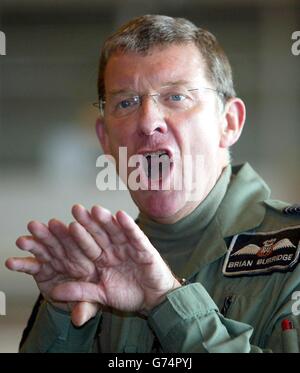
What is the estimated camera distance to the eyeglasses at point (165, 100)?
39.9 inches

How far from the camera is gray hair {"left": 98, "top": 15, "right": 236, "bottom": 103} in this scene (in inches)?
40.2

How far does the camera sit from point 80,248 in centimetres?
83

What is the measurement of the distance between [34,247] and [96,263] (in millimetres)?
78

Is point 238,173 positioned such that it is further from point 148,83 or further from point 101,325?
point 101,325

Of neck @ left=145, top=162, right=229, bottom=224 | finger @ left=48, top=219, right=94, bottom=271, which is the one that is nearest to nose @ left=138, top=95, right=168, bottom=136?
neck @ left=145, top=162, right=229, bottom=224

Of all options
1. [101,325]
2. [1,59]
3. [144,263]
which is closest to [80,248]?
[144,263]

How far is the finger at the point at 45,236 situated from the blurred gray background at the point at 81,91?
0.78 ft

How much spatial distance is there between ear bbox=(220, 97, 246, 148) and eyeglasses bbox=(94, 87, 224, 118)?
0.20 ft

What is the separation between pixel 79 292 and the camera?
2.74 ft

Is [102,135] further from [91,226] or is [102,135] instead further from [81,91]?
[91,226]

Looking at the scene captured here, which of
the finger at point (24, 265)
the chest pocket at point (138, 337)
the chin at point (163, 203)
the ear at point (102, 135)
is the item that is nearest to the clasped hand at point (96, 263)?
the finger at point (24, 265)

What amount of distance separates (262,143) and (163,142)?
0.24 meters

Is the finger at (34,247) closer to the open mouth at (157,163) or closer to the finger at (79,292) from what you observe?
the finger at (79,292)

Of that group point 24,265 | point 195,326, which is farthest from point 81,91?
point 195,326
